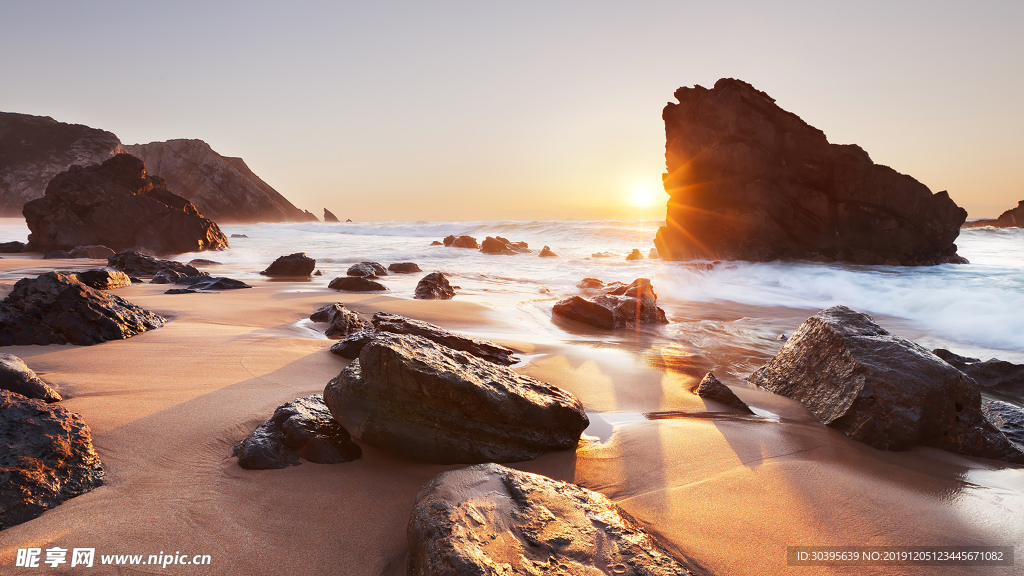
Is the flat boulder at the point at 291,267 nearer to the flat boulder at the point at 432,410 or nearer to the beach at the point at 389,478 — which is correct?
the beach at the point at 389,478

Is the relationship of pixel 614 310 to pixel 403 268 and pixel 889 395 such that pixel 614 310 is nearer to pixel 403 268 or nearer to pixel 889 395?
pixel 889 395

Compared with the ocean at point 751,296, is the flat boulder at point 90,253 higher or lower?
higher

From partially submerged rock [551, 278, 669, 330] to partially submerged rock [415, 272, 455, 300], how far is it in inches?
77.9

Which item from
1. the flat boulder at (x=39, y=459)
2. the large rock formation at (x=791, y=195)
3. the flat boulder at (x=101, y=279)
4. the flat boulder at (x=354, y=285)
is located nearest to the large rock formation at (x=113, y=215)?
the flat boulder at (x=101, y=279)

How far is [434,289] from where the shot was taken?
7457 mm

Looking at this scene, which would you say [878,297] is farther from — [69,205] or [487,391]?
[69,205]

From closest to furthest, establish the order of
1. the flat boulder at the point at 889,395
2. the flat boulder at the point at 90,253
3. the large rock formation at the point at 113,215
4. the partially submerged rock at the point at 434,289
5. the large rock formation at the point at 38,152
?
the flat boulder at the point at 889,395 < the partially submerged rock at the point at 434,289 < the flat boulder at the point at 90,253 < the large rock formation at the point at 113,215 < the large rock formation at the point at 38,152

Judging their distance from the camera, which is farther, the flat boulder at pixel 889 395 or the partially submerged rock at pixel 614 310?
the partially submerged rock at pixel 614 310

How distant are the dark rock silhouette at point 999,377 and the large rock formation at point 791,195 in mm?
14193

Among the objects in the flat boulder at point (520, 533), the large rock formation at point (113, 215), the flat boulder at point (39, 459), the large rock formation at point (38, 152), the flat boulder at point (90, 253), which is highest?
the large rock formation at point (38, 152)

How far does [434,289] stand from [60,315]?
465 centimetres

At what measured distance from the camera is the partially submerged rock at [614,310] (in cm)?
586

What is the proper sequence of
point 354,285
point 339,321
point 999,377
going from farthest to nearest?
point 354,285
point 339,321
point 999,377

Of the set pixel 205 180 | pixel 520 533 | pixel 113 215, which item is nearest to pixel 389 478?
pixel 520 533
